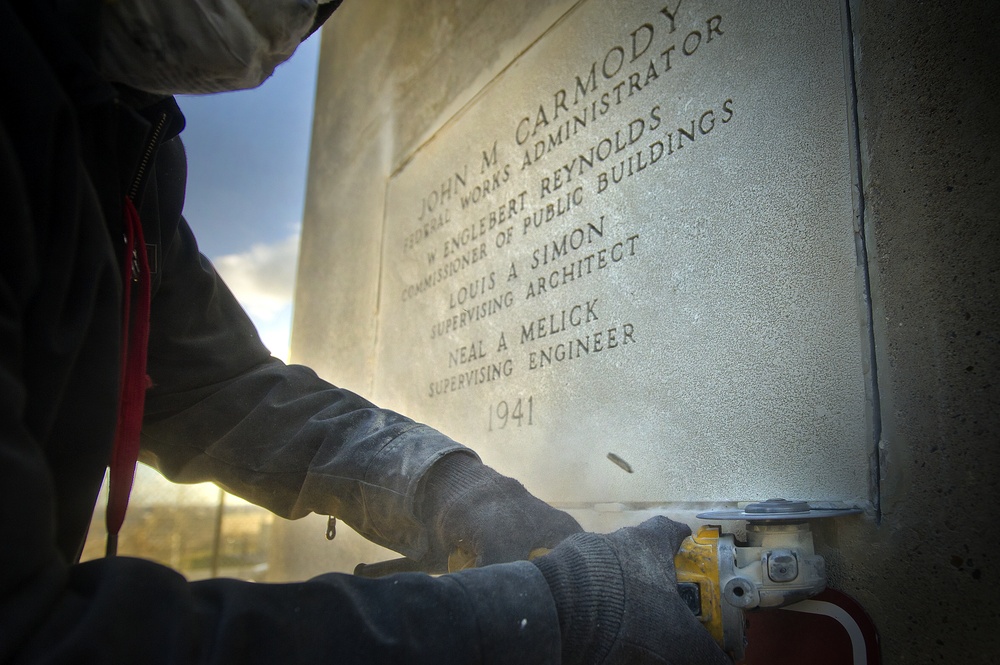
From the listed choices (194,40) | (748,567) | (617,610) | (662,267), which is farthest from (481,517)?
(194,40)

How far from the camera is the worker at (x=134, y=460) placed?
753 mm

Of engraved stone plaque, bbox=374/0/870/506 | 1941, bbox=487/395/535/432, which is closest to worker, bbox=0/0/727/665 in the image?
engraved stone plaque, bbox=374/0/870/506

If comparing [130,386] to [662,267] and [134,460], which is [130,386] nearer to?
[134,460]

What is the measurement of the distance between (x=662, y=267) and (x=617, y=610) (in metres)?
1.00

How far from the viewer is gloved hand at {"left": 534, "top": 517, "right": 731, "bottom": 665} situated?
3.36 feet

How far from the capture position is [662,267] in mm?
1806

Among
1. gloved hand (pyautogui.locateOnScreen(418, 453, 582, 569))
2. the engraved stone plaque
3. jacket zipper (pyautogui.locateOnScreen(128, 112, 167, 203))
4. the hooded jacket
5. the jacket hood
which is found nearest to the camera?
the hooded jacket

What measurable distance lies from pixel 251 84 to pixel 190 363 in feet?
2.33

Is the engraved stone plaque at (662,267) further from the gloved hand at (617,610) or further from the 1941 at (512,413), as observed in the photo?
the gloved hand at (617,610)

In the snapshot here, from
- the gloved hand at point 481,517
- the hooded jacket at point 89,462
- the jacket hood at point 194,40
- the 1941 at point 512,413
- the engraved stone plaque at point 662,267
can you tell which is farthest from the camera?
the 1941 at point 512,413

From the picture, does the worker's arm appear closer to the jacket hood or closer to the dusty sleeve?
the dusty sleeve

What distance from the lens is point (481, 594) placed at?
0.93m

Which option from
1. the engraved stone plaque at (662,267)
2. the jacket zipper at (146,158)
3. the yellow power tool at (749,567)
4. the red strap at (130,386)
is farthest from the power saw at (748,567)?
the jacket zipper at (146,158)

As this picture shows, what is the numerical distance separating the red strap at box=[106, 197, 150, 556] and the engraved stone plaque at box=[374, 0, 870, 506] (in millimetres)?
1175
